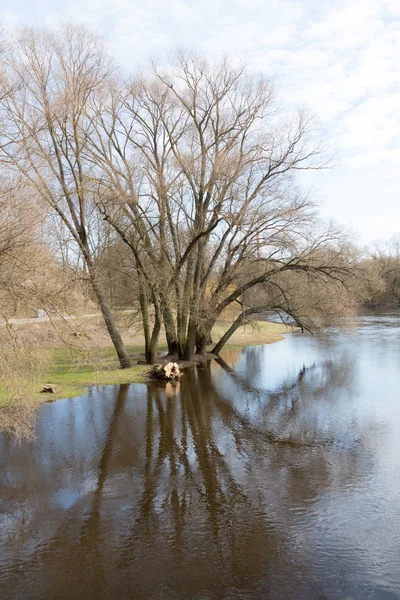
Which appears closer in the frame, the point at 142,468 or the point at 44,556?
the point at 44,556

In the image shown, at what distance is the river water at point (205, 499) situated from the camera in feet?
20.6

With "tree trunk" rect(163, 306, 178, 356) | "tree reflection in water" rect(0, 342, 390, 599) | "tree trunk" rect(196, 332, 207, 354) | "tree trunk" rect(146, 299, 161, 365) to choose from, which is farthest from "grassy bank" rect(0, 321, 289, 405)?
"tree trunk" rect(196, 332, 207, 354)

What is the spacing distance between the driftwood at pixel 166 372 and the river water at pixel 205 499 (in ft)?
9.05

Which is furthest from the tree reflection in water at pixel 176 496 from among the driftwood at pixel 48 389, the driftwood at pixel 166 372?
the driftwood at pixel 166 372

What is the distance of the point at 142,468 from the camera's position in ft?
32.7

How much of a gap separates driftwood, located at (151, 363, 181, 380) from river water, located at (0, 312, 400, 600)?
9.05ft

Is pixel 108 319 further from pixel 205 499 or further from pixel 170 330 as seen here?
pixel 205 499

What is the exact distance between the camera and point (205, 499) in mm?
8484

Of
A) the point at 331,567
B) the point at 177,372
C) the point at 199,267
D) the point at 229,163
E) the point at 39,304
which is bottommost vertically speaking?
the point at 331,567

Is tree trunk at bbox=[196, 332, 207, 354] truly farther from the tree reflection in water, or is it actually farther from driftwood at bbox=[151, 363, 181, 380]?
the tree reflection in water

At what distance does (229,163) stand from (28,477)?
1455cm

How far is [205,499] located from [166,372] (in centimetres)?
1025

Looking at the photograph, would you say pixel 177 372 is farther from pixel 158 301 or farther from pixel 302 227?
pixel 302 227

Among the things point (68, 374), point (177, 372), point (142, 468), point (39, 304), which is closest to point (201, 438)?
point (142, 468)
